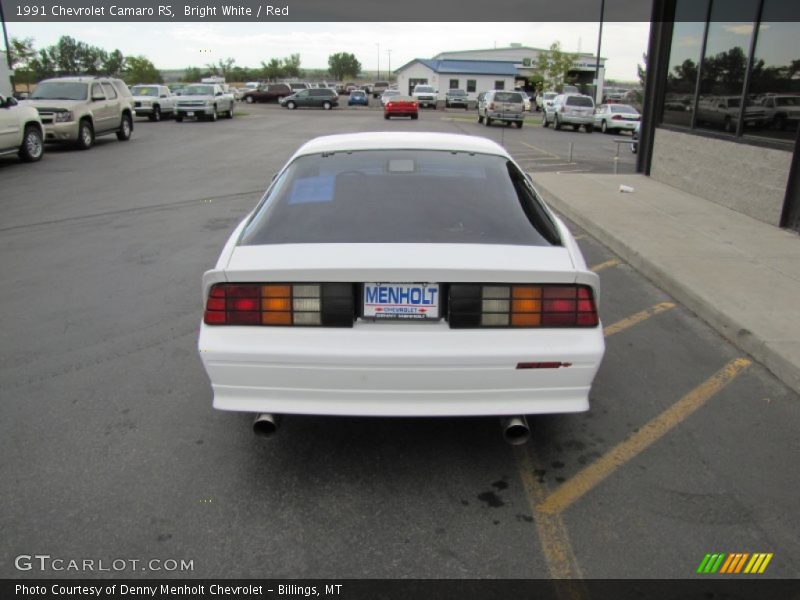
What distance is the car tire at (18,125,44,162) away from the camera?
15039 millimetres

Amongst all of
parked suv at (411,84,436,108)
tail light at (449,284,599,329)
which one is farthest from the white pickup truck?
tail light at (449,284,599,329)

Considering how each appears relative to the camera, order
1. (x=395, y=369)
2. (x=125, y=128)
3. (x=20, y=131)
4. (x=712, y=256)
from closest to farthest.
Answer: (x=395, y=369) < (x=712, y=256) < (x=20, y=131) < (x=125, y=128)

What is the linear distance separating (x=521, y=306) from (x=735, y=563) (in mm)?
1371

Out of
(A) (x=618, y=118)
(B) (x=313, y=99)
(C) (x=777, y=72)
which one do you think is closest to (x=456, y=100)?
(B) (x=313, y=99)

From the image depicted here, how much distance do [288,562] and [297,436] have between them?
104cm

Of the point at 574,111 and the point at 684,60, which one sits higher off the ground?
the point at 684,60

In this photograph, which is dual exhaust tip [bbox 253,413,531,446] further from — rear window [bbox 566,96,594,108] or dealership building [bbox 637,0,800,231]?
rear window [bbox 566,96,594,108]

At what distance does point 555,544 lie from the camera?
107 inches

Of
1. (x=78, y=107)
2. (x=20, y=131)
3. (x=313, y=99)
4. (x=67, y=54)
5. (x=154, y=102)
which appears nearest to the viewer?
(x=20, y=131)

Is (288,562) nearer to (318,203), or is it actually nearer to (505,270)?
(505,270)

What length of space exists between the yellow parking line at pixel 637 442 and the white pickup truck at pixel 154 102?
106 ft

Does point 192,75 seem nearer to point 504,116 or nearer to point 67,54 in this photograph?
point 67,54

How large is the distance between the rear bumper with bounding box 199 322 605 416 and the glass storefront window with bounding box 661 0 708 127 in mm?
10411

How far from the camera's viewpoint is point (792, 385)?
4.18 m
